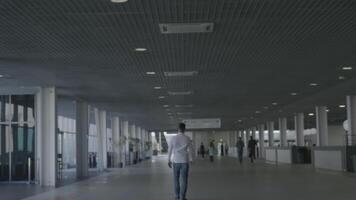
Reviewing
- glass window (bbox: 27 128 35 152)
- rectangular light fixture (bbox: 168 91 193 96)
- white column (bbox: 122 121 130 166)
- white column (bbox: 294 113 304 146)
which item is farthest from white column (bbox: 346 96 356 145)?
white column (bbox: 122 121 130 166)

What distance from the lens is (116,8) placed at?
9766 millimetres

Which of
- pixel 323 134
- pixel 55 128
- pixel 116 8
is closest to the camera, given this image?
pixel 116 8

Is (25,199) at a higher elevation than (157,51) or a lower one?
lower

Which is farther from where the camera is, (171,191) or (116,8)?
(171,191)

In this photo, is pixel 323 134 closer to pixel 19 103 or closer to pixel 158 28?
pixel 19 103

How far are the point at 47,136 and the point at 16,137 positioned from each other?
290 cm

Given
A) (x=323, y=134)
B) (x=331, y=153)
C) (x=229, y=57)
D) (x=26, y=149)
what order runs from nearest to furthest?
(x=229, y=57), (x=26, y=149), (x=331, y=153), (x=323, y=134)

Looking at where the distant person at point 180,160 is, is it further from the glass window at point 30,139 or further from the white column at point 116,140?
the white column at point 116,140

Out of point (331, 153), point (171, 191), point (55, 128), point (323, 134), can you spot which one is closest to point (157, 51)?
point (171, 191)

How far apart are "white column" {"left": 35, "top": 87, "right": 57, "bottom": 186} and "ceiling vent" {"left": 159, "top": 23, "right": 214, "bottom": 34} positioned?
1060 centimetres

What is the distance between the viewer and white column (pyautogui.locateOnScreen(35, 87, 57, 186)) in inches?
819

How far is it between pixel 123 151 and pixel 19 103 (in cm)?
2006

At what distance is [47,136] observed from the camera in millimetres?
21031

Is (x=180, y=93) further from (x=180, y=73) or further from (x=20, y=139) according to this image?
(x=20, y=139)
